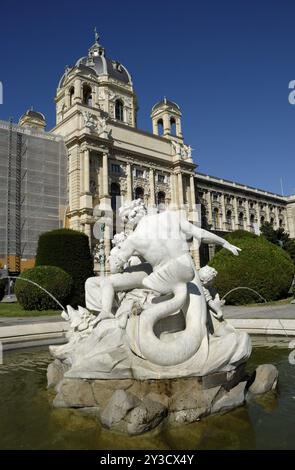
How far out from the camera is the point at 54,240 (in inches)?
769

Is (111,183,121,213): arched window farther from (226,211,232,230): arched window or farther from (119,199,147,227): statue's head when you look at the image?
(119,199,147,227): statue's head

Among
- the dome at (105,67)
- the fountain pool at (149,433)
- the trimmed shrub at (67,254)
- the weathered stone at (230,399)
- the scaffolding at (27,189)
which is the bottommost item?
the fountain pool at (149,433)

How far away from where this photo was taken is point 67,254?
1933cm

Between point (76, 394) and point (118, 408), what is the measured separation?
0.67 meters

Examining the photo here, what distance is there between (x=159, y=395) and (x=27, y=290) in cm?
1274

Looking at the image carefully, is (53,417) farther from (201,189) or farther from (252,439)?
(201,189)

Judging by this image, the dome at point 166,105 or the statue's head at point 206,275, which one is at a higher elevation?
the dome at point 166,105

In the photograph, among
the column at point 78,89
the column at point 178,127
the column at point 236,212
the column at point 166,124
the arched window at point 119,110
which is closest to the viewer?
the column at point 78,89

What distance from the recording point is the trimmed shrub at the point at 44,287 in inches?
599

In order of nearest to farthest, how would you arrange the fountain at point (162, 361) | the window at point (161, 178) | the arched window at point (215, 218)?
the fountain at point (162, 361)
the window at point (161, 178)
the arched window at point (215, 218)

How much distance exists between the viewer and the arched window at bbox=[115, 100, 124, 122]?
43.5 m

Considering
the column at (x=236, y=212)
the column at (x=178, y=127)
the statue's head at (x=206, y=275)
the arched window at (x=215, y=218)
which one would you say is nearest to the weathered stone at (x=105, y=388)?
the statue's head at (x=206, y=275)

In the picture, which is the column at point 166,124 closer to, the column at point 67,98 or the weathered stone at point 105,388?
the column at point 67,98

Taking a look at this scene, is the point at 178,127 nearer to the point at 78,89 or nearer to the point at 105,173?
the point at 78,89
